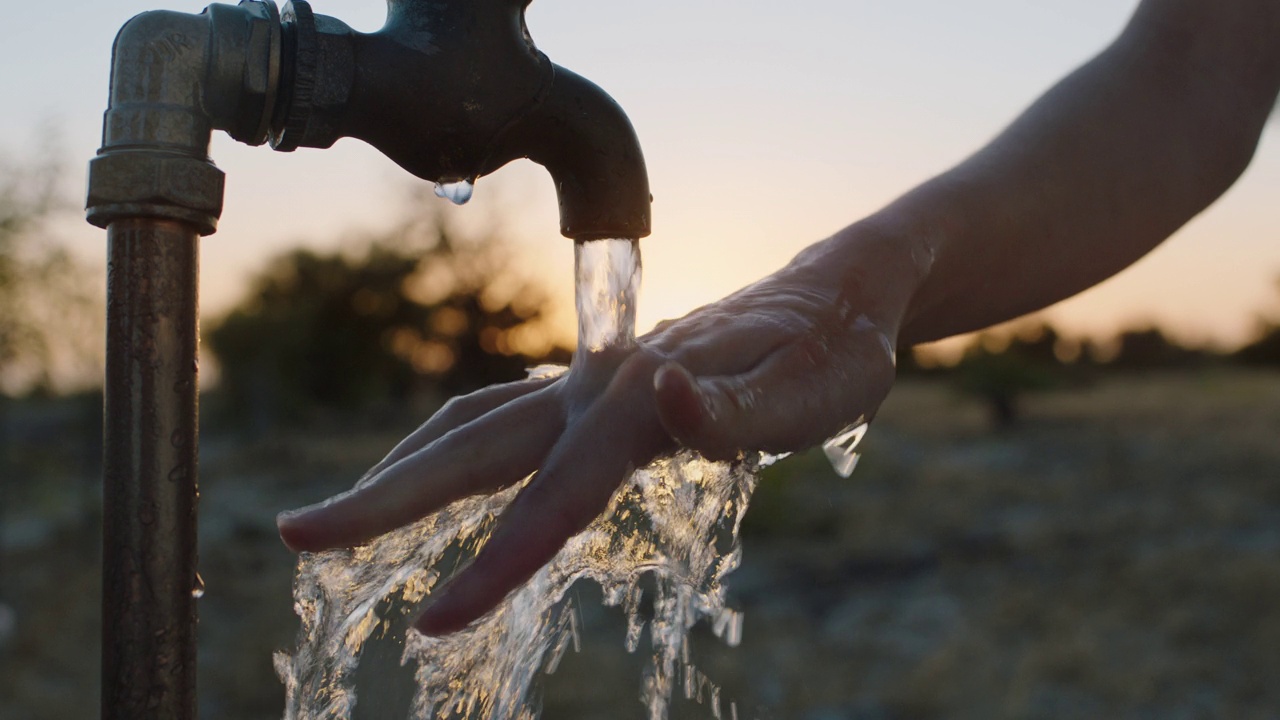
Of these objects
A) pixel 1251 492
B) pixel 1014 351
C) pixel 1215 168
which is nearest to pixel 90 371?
pixel 1215 168

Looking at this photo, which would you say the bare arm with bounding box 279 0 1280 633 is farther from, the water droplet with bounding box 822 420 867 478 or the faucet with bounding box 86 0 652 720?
the faucet with bounding box 86 0 652 720

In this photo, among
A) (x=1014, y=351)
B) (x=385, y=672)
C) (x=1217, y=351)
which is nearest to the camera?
(x=385, y=672)

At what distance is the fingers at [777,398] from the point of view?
100cm

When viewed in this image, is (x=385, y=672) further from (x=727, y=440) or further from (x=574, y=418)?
(x=727, y=440)

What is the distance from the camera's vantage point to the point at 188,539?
962 mm

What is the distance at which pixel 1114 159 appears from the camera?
5.74 ft

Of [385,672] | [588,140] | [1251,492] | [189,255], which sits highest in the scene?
[588,140]

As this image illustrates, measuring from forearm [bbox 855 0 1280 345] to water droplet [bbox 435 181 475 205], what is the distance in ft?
2.63

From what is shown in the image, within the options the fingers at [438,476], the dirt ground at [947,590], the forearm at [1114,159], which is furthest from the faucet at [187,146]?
the dirt ground at [947,590]

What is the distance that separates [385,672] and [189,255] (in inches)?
26.1

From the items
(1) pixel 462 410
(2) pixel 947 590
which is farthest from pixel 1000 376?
(1) pixel 462 410

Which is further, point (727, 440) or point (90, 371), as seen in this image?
point (90, 371)

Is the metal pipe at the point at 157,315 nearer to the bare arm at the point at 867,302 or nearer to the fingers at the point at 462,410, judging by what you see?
the bare arm at the point at 867,302

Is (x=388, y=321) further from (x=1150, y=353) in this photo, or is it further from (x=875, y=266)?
(x=875, y=266)
